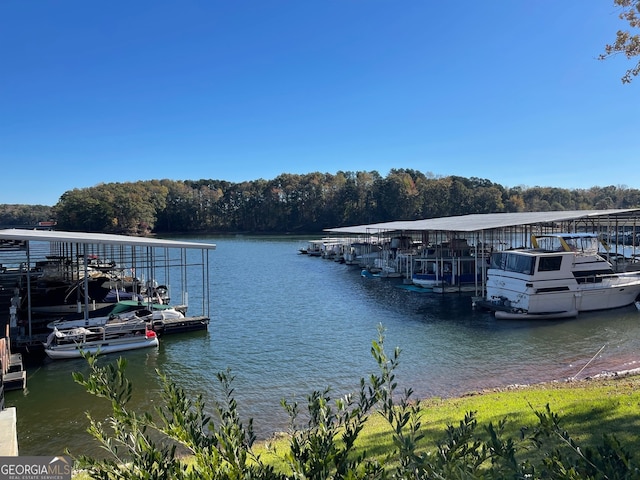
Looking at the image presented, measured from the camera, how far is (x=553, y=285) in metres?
23.2

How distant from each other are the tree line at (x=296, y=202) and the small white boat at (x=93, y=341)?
308 ft

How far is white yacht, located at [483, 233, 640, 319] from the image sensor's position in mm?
22922

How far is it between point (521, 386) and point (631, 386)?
2914 mm

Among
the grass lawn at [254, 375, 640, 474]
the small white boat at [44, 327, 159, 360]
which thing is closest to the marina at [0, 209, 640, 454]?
the small white boat at [44, 327, 159, 360]

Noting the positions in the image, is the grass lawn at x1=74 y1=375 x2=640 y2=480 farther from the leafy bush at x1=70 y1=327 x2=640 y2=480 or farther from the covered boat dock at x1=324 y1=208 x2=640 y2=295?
the covered boat dock at x1=324 y1=208 x2=640 y2=295

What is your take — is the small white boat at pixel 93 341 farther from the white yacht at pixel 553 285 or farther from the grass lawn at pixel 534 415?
the white yacht at pixel 553 285

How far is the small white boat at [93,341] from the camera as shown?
16875mm

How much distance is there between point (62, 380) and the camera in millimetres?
15047

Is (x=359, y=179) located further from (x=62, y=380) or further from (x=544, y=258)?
(x=62, y=380)

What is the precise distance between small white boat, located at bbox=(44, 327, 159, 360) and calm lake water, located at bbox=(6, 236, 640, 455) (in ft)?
1.28

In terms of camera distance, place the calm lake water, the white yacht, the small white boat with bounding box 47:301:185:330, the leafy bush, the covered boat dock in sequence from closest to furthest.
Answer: the leafy bush
the calm lake water
the small white boat with bounding box 47:301:185:330
the white yacht
the covered boat dock

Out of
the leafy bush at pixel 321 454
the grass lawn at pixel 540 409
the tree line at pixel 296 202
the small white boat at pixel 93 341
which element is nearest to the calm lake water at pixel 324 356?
the small white boat at pixel 93 341

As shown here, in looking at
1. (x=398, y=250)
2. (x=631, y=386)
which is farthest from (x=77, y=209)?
(x=631, y=386)

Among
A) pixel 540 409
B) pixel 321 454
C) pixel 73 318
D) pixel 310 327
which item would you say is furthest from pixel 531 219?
pixel 321 454
